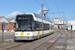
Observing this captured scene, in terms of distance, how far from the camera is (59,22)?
407ft

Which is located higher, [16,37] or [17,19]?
[17,19]

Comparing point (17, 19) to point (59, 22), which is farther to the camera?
point (59, 22)

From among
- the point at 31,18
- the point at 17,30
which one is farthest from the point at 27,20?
the point at 17,30

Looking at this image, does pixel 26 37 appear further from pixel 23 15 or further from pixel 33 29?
pixel 23 15

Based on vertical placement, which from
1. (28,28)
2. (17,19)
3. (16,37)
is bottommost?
(16,37)

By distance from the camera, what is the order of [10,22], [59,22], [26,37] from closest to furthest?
[26,37], [10,22], [59,22]

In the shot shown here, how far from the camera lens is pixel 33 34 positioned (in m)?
16.8

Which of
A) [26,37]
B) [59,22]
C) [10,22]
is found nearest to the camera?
[26,37]

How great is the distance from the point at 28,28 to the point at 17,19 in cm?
190

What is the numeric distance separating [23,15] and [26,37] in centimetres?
289

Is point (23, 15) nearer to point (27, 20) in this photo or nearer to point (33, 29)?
point (27, 20)

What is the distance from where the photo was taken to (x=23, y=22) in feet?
54.5

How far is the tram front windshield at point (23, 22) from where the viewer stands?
53.8ft

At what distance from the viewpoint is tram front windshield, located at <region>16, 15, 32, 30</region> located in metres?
16.4
